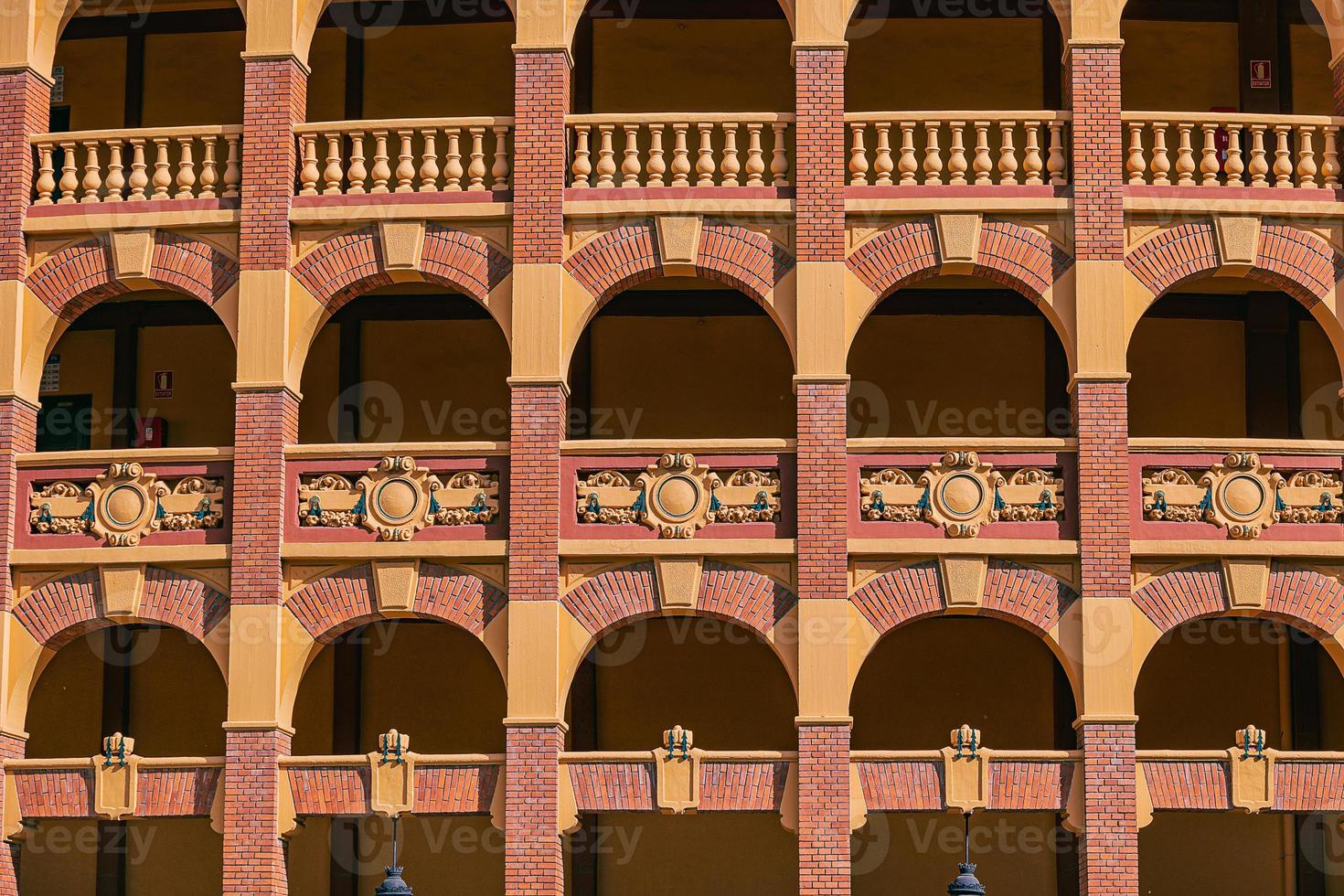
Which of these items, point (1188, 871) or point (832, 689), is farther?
point (1188, 871)

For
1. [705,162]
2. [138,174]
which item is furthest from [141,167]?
[705,162]

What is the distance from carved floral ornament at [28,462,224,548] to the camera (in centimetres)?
2866

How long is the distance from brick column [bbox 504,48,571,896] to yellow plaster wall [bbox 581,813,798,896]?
4.29 meters

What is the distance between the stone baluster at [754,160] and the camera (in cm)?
2891

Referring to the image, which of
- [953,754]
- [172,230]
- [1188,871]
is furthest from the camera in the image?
[1188,871]

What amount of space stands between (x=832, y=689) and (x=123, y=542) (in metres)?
9.06

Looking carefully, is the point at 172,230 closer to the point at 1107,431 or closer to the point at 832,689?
the point at 832,689

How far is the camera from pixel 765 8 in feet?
108

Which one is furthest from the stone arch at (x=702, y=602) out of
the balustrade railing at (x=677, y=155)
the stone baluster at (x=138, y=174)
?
the stone baluster at (x=138, y=174)

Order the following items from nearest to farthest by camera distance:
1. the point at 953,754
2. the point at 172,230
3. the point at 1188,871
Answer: the point at 953,754 → the point at 172,230 → the point at 1188,871

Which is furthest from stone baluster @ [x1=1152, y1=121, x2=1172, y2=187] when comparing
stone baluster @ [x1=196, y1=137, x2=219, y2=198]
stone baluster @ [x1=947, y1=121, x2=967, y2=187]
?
stone baluster @ [x1=196, y1=137, x2=219, y2=198]

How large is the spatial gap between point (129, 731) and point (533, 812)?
8.16 metres

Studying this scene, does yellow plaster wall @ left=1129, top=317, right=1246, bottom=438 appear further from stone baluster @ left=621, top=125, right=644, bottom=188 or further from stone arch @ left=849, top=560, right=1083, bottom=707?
stone baluster @ left=621, top=125, right=644, bottom=188

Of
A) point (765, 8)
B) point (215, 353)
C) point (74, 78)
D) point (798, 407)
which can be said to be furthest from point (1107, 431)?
point (74, 78)
